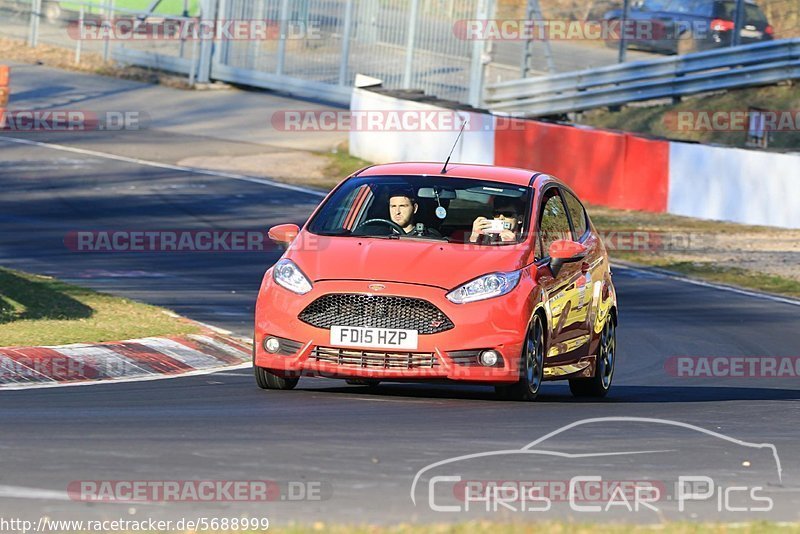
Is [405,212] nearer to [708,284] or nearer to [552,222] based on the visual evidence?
[552,222]

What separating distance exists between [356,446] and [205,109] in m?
29.6

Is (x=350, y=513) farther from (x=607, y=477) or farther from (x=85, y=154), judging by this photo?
(x=85, y=154)

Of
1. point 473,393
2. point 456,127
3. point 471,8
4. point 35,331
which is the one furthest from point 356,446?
point 471,8

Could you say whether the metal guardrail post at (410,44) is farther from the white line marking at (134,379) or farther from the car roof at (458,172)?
the car roof at (458,172)

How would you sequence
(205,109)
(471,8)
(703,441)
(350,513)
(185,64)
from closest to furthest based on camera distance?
(350,513)
(703,441)
(471,8)
(205,109)
(185,64)

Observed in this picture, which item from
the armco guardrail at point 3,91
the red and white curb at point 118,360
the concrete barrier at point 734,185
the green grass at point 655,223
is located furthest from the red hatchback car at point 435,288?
the armco guardrail at point 3,91

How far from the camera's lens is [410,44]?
34.8 m

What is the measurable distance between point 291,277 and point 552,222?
2.02 metres

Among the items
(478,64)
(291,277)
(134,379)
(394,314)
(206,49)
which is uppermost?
(478,64)

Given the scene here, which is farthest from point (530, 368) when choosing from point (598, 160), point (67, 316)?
point (598, 160)

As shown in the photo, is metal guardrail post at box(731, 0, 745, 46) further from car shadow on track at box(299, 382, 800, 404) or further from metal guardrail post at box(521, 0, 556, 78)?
car shadow on track at box(299, 382, 800, 404)

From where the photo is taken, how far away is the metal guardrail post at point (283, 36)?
37.8m

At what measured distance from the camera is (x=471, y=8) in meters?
33.6

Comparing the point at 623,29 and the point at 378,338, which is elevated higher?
the point at 623,29
